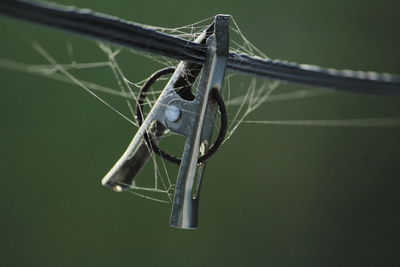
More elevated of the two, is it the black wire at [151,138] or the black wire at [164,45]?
the black wire at [164,45]

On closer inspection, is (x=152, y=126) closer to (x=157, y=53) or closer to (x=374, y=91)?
(x=157, y=53)

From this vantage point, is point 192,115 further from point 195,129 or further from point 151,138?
point 151,138

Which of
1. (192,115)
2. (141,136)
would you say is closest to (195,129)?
(192,115)

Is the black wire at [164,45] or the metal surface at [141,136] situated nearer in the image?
the black wire at [164,45]

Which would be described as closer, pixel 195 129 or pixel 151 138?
pixel 195 129
